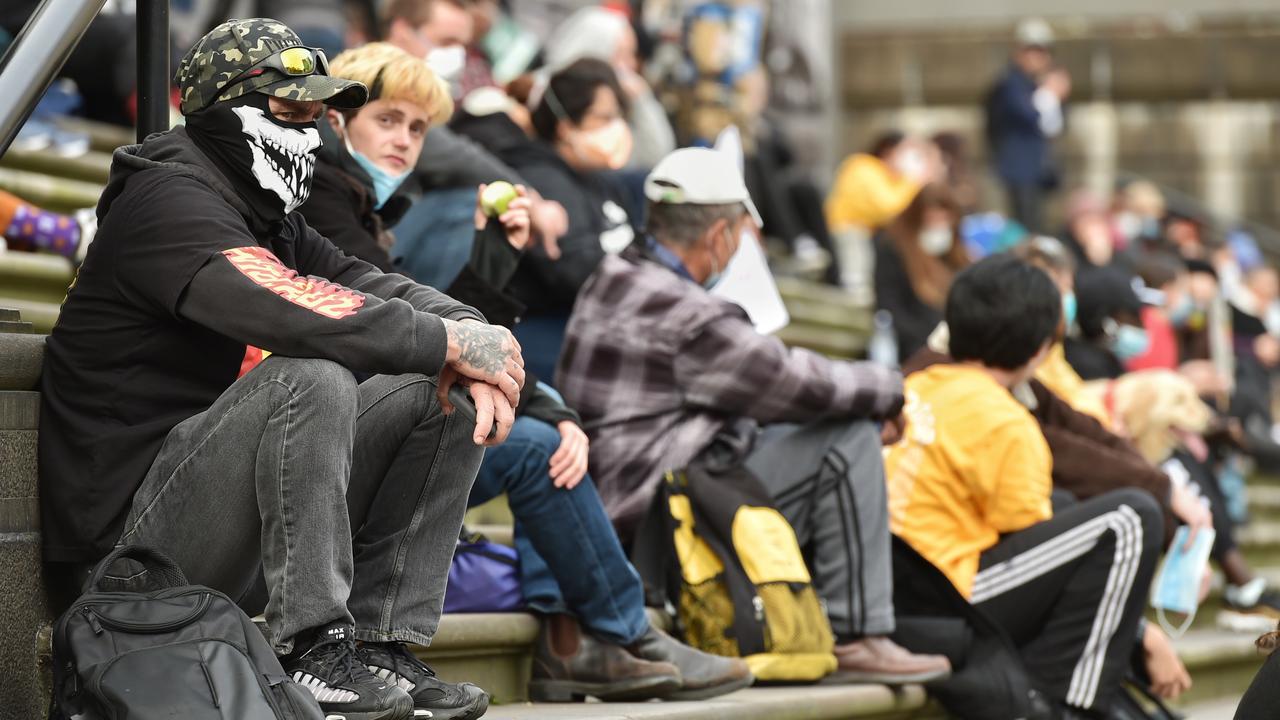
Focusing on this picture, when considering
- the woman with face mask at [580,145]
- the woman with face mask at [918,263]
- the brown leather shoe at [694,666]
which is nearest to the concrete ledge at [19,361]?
the brown leather shoe at [694,666]

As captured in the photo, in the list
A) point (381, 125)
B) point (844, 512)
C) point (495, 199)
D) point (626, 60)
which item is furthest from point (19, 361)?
point (626, 60)

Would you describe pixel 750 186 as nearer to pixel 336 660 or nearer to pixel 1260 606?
pixel 1260 606

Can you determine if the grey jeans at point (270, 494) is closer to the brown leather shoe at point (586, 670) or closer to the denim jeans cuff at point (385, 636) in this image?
the denim jeans cuff at point (385, 636)

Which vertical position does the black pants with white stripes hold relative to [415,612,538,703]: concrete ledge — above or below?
below

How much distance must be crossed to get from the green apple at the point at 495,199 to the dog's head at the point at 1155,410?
3048mm

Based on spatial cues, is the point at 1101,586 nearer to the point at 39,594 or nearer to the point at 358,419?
the point at 358,419

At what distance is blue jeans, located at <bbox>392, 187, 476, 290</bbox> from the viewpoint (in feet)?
15.8

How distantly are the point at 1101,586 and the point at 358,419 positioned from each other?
94.7 inches

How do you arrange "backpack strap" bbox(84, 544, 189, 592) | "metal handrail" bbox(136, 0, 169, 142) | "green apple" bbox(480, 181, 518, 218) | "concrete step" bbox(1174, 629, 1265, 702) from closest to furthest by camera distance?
"backpack strap" bbox(84, 544, 189, 592), "metal handrail" bbox(136, 0, 169, 142), "green apple" bbox(480, 181, 518, 218), "concrete step" bbox(1174, 629, 1265, 702)

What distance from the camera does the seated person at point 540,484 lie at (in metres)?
4.28

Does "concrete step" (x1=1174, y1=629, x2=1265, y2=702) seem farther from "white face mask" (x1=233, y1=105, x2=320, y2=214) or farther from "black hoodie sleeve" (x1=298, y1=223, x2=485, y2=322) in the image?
"white face mask" (x1=233, y1=105, x2=320, y2=214)

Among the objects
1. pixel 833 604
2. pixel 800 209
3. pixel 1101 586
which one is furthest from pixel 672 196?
pixel 800 209

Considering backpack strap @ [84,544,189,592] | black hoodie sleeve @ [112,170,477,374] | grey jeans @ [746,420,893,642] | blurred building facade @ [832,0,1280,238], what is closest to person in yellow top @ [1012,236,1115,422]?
grey jeans @ [746,420,893,642]

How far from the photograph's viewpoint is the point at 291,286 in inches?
131
